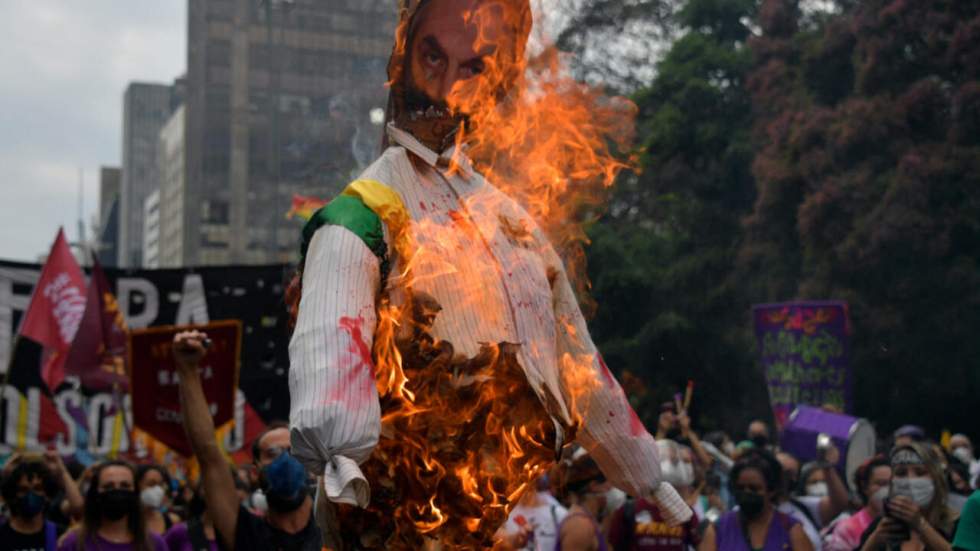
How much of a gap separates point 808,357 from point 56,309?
306 inches

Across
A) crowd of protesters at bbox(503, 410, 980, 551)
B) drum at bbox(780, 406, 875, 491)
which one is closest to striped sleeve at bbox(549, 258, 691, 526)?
crowd of protesters at bbox(503, 410, 980, 551)

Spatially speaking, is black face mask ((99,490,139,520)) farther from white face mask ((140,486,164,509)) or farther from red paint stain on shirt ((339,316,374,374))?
red paint stain on shirt ((339,316,374,374))

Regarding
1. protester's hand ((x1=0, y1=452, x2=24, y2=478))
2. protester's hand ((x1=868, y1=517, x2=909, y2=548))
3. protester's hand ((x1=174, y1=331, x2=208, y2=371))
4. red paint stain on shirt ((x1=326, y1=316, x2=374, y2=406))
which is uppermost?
red paint stain on shirt ((x1=326, y1=316, x2=374, y2=406))

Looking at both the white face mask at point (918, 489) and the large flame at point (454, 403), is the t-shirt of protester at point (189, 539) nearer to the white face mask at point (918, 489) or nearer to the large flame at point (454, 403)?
the large flame at point (454, 403)

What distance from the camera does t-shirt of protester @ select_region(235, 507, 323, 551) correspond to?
6129 millimetres

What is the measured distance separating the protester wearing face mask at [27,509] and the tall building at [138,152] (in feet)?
380

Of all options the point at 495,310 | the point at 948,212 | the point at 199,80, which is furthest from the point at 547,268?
the point at 199,80

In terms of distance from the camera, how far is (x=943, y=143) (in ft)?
80.2

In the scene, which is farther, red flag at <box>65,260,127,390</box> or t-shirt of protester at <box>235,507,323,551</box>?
red flag at <box>65,260,127,390</box>

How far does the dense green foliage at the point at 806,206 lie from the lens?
24281 millimetres

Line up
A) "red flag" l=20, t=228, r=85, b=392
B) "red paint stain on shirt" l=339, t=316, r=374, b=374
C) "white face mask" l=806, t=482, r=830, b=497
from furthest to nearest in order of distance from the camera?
"red flag" l=20, t=228, r=85, b=392, "white face mask" l=806, t=482, r=830, b=497, "red paint stain on shirt" l=339, t=316, r=374, b=374

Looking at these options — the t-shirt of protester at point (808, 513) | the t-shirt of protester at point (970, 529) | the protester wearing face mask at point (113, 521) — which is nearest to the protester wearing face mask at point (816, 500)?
the t-shirt of protester at point (808, 513)

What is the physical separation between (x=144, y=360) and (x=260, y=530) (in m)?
4.79

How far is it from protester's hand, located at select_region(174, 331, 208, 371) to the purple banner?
10.4 metres
